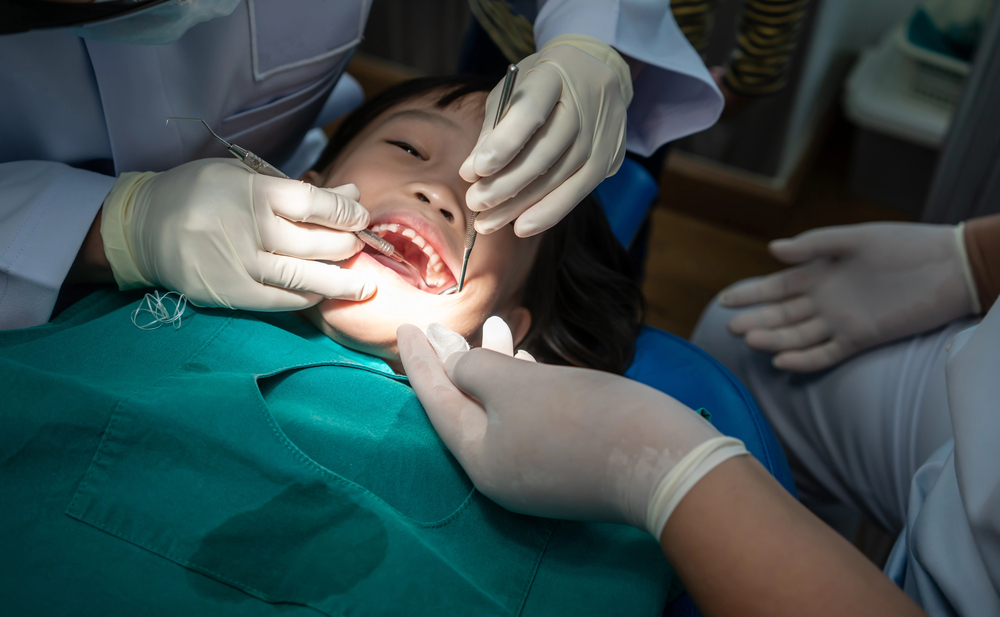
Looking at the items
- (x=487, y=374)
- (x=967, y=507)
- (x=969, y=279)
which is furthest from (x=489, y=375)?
(x=969, y=279)

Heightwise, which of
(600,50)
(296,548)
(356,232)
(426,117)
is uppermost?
(600,50)

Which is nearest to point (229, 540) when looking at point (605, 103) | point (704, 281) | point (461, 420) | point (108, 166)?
point (461, 420)

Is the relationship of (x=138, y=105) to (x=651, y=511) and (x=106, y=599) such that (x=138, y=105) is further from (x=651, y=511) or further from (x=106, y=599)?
(x=651, y=511)

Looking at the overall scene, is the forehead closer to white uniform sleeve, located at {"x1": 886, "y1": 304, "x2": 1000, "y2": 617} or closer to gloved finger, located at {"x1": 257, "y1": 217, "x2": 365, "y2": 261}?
gloved finger, located at {"x1": 257, "y1": 217, "x2": 365, "y2": 261}

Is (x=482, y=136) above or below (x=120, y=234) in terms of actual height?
above

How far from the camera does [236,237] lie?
40.2 inches

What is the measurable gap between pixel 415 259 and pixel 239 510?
0.55m

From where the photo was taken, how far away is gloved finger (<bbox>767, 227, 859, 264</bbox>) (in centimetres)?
145

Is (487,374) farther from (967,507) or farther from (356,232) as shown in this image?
(967,507)

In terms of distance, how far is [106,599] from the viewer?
80 cm

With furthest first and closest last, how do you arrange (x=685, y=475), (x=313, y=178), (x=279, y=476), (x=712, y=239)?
1. (x=712, y=239)
2. (x=313, y=178)
3. (x=279, y=476)
4. (x=685, y=475)

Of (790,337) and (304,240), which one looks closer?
(304,240)

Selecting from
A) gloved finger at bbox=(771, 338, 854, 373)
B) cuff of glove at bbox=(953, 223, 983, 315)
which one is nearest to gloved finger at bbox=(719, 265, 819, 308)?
gloved finger at bbox=(771, 338, 854, 373)

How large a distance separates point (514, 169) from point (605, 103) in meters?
0.26
